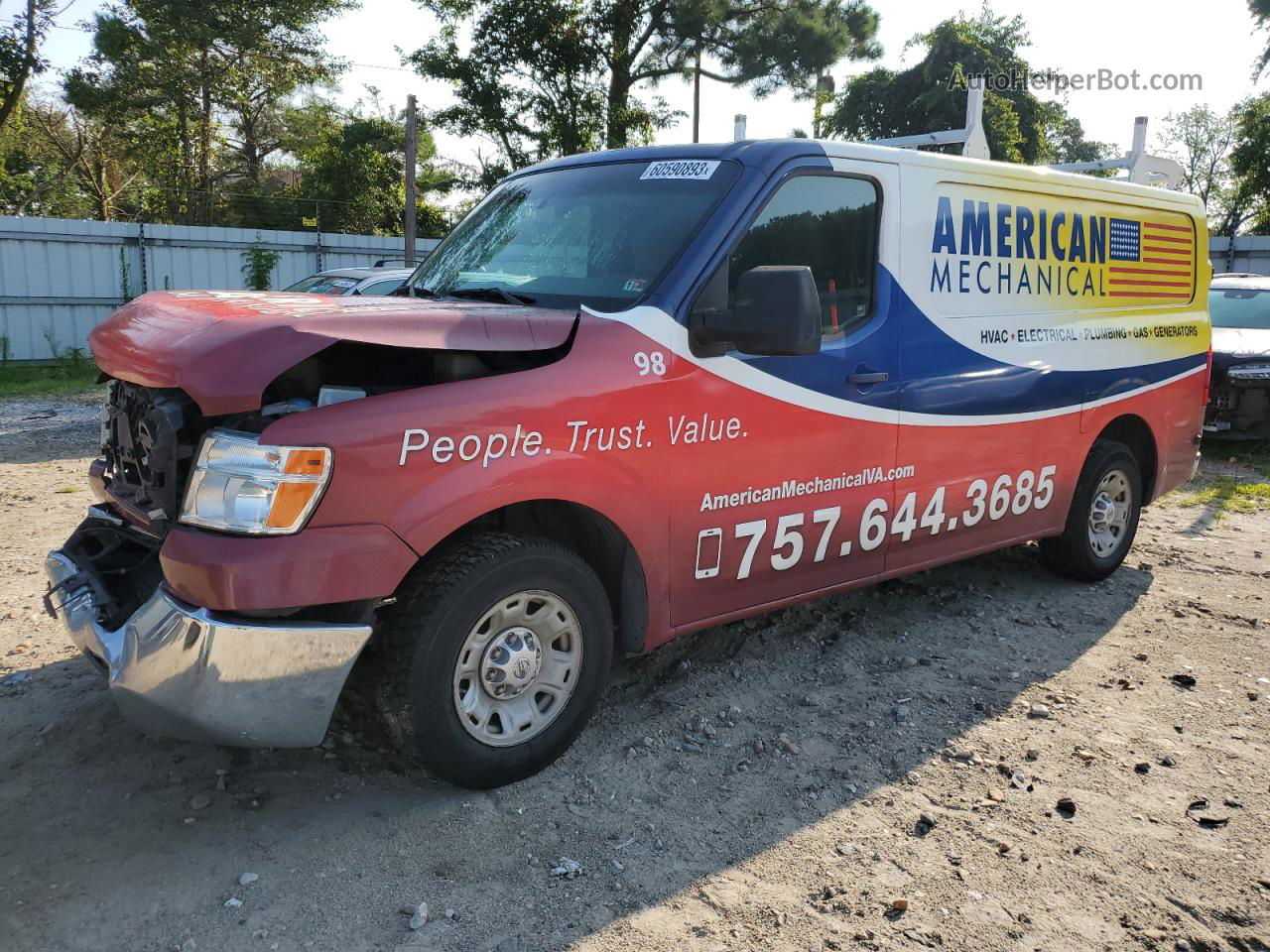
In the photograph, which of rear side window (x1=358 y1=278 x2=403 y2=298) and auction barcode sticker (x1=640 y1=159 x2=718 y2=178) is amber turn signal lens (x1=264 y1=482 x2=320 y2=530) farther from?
rear side window (x1=358 y1=278 x2=403 y2=298)

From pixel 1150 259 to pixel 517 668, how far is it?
4.48 m

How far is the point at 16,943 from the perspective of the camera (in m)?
2.57

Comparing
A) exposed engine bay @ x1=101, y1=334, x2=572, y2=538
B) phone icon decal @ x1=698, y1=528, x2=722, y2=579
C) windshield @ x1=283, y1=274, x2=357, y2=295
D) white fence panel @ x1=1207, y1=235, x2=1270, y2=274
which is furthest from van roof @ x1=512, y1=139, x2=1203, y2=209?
white fence panel @ x1=1207, y1=235, x2=1270, y2=274

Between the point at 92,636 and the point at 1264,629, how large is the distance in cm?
529

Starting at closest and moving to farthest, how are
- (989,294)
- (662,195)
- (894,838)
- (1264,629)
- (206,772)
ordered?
1. (894,838)
2. (206,772)
3. (662,195)
4. (989,294)
5. (1264,629)

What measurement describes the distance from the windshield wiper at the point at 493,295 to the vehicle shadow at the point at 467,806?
1.62 meters

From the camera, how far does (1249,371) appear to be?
32.0ft

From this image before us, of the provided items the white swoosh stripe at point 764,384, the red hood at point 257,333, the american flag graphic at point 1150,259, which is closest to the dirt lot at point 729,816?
the white swoosh stripe at point 764,384

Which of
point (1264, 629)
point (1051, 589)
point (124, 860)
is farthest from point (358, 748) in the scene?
point (1264, 629)

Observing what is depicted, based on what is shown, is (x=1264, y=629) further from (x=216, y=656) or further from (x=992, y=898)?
(x=216, y=656)

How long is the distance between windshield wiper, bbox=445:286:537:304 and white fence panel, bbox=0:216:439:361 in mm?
13067

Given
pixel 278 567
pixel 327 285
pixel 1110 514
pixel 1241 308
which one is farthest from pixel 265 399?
pixel 1241 308

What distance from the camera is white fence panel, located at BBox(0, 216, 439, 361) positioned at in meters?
15.7

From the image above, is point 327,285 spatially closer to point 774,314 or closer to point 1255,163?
point 774,314
